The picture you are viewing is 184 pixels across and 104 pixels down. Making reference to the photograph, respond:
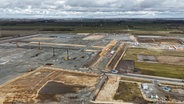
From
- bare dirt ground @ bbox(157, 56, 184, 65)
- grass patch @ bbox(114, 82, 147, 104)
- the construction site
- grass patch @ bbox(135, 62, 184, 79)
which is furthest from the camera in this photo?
bare dirt ground @ bbox(157, 56, 184, 65)

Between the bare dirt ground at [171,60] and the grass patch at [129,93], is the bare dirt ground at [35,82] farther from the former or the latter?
the bare dirt ground at [171,60]

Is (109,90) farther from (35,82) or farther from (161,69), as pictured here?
(161,69)

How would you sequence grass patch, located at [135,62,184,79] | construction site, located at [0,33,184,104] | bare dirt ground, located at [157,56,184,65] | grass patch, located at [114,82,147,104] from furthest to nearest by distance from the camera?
1. bare dirt ground, located at [157,56,184,65]
2. grass patch, located at [135,62,184,79]
3. construction site, located at [0,33,184,104]
4. grass patch, located at [114,82,147,104]

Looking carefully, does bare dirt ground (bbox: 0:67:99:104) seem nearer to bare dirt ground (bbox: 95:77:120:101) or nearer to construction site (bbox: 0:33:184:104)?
construction site (bbox: 0:33:184:104)

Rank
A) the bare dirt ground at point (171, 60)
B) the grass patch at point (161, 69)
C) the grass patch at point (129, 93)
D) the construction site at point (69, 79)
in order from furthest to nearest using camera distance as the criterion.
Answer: the bare dirt ground at point (171, 60) < the grass patch at point (161, 69) < the construction site at point (69, 79) < the grass patch at point (129, 93)

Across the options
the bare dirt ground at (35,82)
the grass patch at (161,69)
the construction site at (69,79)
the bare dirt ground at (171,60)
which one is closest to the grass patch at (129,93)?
the construction site at (69,79)

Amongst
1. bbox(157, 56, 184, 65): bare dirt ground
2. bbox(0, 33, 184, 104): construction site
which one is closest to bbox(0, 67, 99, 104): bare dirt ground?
bbox(0, 33, 184, 104): construction site

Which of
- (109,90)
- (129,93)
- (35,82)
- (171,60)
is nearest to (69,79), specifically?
(35,82)
